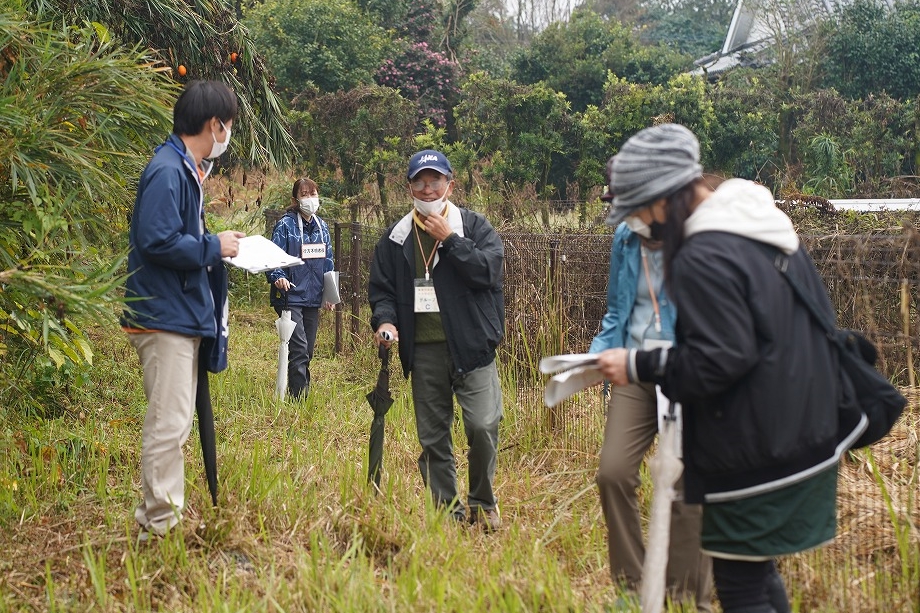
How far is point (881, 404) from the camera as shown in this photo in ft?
9.86

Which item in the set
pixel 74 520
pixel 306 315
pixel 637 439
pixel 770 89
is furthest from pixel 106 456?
pixel 770 89

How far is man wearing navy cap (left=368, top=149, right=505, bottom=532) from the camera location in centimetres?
504

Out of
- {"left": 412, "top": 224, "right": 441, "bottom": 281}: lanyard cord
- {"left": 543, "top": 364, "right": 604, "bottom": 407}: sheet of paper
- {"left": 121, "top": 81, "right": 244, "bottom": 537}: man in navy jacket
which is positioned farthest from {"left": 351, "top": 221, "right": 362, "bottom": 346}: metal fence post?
{"left": 543, "top": 364, "right": 604, "bottom": 407}: sheet of paper

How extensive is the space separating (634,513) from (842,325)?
2.51 m

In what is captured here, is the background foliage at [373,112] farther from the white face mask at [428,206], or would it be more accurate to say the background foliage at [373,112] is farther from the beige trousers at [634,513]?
the beige trousers at [634,513]

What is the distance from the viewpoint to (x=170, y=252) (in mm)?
4277

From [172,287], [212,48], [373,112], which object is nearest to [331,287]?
[212,48]

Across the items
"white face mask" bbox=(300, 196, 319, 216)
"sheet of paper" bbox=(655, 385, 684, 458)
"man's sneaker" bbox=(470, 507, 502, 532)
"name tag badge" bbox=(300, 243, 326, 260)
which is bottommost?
"man's sneaker" bbox=(470, 507, 502, 532)

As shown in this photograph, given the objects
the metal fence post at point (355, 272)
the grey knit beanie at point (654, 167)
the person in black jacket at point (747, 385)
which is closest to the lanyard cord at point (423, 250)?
the grey knit beanie at point (654, 167)

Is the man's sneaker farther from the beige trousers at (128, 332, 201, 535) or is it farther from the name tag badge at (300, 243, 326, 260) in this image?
the name tag badge at (300, 243, 326, 260)

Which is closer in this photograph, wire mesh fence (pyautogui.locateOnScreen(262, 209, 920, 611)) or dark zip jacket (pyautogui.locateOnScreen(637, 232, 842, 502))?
dark zip jacket (pyautogui.locateOnScreen(637, 232, 842, 502))

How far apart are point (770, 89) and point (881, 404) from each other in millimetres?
24318

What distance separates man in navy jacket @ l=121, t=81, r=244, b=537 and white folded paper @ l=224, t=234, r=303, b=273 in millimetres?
131

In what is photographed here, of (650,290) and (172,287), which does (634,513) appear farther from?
(172,287)
